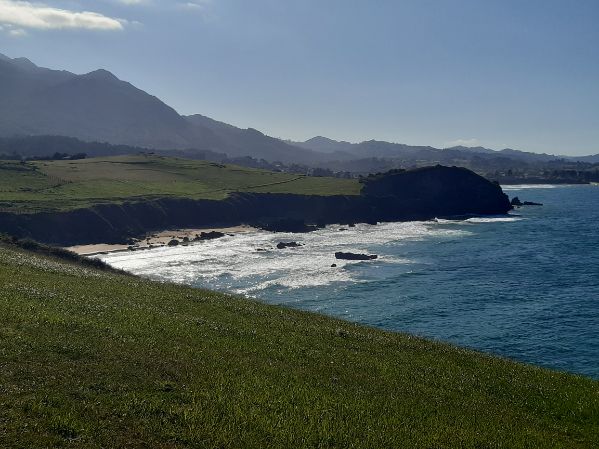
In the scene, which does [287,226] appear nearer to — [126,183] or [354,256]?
[354,256]

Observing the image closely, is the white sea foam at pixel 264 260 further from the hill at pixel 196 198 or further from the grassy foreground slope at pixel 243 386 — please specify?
the grassy foreground slope at pixel 243 386

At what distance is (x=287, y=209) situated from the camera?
5807 inches

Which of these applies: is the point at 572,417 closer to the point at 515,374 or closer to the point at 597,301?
the point at 515,374

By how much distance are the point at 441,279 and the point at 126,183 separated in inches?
3885

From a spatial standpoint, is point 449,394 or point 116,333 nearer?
point 449,394

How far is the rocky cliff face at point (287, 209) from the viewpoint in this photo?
10231cm

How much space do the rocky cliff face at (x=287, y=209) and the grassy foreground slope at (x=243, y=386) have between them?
7682cm

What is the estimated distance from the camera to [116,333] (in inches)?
902

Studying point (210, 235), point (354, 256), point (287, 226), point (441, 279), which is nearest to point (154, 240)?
point (210, 235)

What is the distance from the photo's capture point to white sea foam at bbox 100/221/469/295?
74.4m

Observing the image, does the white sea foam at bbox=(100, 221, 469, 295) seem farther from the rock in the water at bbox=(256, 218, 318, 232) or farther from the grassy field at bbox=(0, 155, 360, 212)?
the grassy field at bbox=(0, 155, 360, 212)

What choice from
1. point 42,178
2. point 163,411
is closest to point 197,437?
point 163,411

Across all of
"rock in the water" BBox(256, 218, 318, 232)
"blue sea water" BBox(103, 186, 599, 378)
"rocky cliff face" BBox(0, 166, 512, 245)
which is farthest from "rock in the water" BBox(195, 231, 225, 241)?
"rock in the water" BBox(256, 218, 318, 232)

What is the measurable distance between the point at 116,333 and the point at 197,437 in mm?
9332
